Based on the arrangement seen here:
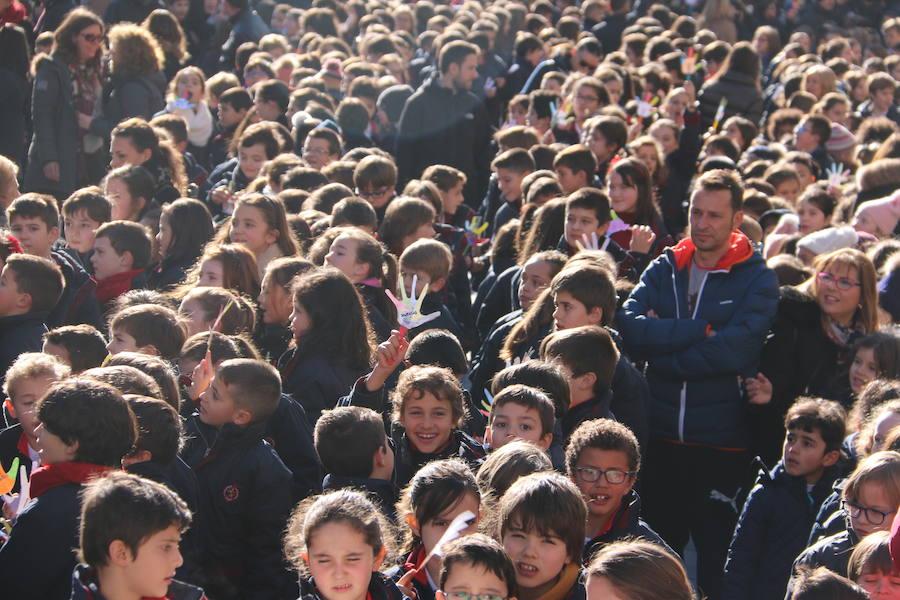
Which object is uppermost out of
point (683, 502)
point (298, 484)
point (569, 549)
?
point (569, 549)

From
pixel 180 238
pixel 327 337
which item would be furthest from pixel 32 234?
pixel 327 337

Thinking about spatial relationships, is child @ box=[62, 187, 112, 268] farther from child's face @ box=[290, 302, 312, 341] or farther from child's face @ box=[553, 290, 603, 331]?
child's face @ box=[553, 290, 603, 331]

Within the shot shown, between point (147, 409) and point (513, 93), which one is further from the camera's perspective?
point (513, 93)

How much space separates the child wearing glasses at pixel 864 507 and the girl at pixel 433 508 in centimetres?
115

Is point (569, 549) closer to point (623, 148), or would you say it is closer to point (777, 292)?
point (777, 292)

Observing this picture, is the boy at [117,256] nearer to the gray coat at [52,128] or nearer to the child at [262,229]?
the child at [262,229]

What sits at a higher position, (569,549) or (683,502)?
(569,549)

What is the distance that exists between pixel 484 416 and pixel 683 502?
110cm

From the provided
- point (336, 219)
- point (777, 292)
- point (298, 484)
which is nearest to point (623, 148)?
point (336, 219)

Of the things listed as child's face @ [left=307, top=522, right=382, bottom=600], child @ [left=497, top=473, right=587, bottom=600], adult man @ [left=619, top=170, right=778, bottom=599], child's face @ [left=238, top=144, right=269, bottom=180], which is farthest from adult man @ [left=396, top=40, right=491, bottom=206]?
child's face @ [left=307, top=522, right=382, bottom=600]

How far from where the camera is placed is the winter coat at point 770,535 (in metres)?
4.82

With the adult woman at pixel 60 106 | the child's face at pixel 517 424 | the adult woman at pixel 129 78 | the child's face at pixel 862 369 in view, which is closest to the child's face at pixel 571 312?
the child's face at pixel 517 424

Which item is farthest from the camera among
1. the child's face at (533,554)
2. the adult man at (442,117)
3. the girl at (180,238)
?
the adult man at (442,117)

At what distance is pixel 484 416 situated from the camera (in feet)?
18.0
